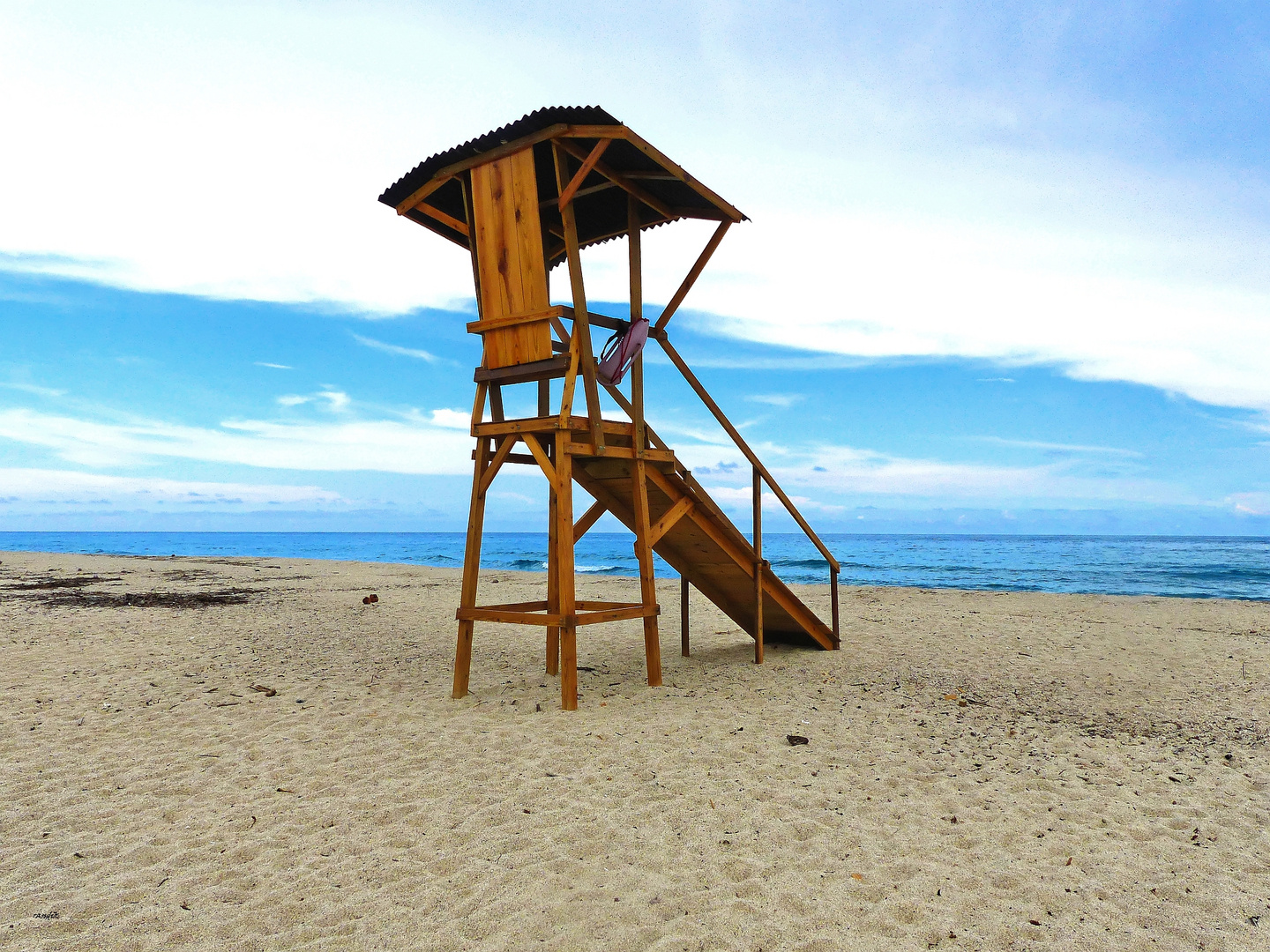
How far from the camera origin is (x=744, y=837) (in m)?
4.19

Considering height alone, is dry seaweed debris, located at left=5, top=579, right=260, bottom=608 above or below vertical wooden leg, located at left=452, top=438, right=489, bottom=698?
below

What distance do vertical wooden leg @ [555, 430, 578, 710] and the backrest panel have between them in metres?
1.06

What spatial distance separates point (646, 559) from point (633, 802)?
306cm

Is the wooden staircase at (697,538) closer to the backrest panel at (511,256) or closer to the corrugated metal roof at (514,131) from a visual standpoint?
the backrest panel at (511,256)

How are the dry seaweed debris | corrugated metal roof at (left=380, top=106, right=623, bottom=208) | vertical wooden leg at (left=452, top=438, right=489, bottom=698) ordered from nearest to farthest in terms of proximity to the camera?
corrugated metal roof at (left=380, top=106, right=623, bottom=208)
vertical wooden leg at (left=452, top=438, right=489, bottom=698)
the dry seaweed debris

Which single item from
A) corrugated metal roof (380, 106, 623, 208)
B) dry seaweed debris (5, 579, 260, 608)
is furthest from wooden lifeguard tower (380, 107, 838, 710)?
dry seaweed debris (5, 579, 260, 608)

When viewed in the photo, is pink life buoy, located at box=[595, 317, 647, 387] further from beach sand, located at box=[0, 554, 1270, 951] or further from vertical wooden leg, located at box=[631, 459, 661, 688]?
beach sand, located at box=[0, 554, 1270, 951]

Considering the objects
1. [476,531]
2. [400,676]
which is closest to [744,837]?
[476,531]

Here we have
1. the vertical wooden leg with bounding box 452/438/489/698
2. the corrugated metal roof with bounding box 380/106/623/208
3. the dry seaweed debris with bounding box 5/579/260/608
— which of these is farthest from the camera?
the dry seaweed debris with bounding box 5/579/260/608

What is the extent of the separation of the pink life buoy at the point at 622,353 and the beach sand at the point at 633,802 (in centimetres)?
341

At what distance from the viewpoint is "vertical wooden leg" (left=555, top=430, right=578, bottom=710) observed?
22.2 feet

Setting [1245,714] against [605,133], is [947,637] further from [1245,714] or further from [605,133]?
[605,133]

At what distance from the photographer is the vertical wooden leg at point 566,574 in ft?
22.2

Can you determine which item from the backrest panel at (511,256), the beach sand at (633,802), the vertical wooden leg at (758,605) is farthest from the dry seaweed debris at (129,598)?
the vertical wooden leg at (758,605)
